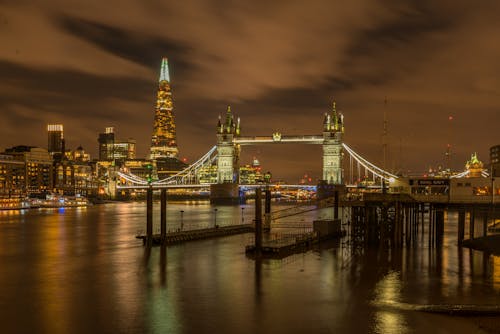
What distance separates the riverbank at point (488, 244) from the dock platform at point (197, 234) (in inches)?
899

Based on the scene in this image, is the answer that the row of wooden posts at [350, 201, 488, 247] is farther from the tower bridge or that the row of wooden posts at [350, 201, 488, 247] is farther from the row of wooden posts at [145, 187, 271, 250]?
the tower bridge

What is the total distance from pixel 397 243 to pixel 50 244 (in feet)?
96.7

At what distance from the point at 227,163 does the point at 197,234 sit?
110 metres

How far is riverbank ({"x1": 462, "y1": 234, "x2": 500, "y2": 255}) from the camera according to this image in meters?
42.3

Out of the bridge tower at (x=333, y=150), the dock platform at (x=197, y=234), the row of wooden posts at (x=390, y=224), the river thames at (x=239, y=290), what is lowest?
the river thames at (x=239, y=290)

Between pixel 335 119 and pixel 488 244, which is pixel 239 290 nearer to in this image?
pixel 488 244

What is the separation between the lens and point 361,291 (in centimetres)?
3078

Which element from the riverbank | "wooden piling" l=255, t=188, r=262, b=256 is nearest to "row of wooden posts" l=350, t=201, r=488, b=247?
the riverbank

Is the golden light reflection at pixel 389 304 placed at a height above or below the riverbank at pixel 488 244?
below

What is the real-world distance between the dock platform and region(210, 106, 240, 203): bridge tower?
92.9 metres

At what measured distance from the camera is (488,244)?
142 ft

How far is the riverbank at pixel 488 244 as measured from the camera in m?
42.3

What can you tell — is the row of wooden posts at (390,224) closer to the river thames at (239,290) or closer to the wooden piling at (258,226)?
the river thames at (239,290)

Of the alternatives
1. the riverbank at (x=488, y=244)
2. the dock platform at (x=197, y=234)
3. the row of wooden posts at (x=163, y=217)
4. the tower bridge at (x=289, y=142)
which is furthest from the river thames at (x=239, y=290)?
the tower bridge at (x=289, y=142)
